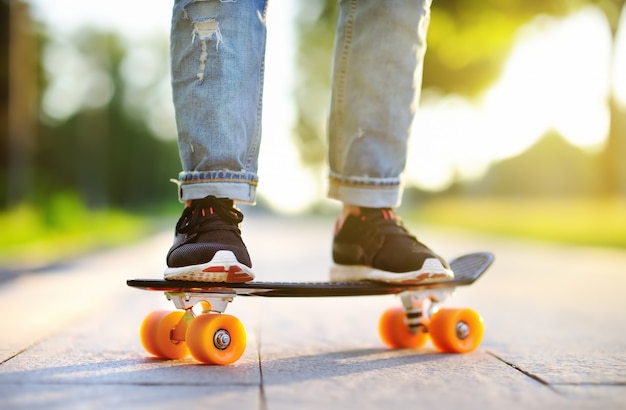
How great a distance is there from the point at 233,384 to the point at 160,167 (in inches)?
2081

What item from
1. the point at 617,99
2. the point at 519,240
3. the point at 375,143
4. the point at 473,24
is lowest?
the point at 519,240

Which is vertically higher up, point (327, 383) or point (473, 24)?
point (473, 24)

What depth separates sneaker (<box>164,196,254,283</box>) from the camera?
1808 millimetres

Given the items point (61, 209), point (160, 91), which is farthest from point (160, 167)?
point (61, 209)

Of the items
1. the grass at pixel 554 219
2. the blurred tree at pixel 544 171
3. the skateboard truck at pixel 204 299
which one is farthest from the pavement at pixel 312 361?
the blurred tree at pixel 544 171

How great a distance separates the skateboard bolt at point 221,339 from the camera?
1.90 metres

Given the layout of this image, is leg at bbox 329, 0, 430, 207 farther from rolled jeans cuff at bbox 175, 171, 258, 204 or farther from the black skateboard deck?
rolled jeans cuff at bbox 175, 171, 258, 204

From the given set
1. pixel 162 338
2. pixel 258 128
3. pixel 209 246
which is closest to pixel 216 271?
pixel 209 246

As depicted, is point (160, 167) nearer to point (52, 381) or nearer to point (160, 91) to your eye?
point (160, 91)

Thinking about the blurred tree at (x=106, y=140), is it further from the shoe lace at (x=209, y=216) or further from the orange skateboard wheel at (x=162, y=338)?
the shoe lace at (x=209, y=216)

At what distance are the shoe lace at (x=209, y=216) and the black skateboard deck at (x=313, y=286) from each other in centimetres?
14

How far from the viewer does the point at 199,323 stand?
6.25 feet

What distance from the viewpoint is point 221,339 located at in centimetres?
191

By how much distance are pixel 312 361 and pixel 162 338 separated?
406 mm
